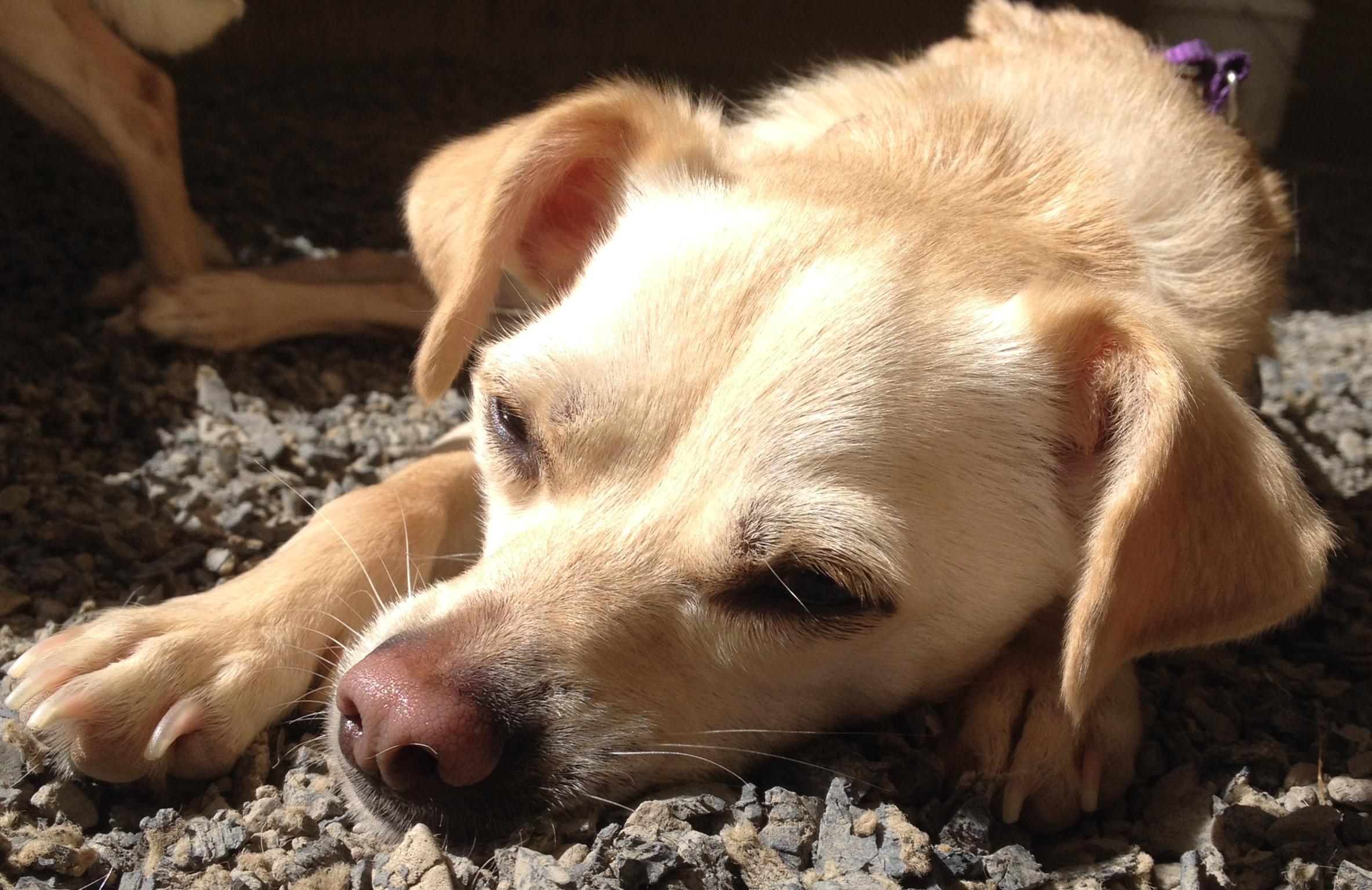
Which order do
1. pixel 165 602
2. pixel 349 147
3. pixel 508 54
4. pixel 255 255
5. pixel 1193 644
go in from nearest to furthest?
pixel 1193 644 → pixel 165 602 → pixel 255 255 → pixel 349 147 → pixel 508 54

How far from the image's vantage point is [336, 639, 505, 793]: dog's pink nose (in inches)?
55.9

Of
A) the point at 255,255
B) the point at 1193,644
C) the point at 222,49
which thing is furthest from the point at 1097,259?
the point at 222,49

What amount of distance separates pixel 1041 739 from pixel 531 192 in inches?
58.9

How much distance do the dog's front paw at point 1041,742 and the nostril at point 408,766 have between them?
0.91m

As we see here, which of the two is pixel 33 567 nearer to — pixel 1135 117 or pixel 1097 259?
pixel 1097 259

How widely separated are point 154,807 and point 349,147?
4.01m

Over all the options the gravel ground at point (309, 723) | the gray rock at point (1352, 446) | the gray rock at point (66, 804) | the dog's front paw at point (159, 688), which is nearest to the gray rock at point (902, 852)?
the gravel ground at point (309, 723)

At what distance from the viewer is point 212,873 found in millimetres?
1479

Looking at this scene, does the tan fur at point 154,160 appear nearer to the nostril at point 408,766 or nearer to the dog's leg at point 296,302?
the dog's leg at point 296,302

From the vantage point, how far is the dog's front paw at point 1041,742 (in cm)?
175

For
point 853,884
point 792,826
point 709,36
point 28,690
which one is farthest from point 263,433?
point 709,36

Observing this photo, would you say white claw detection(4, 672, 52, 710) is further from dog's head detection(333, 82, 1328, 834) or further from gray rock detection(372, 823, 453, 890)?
gray rock detection(372, 823, 453, 890)

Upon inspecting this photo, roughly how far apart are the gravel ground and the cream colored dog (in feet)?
0.29

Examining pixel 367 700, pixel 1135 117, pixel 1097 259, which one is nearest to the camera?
pixel 367 700
